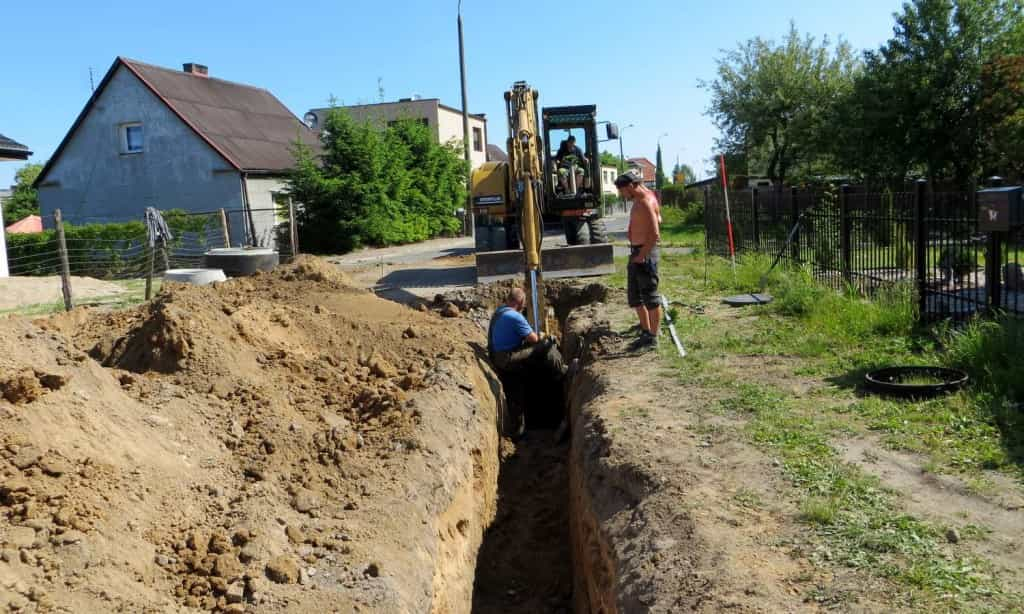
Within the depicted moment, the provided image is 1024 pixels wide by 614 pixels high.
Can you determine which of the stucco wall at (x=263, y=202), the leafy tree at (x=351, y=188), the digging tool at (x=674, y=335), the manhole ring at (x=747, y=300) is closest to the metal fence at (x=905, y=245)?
the manhole ring at (x=747, y=300)

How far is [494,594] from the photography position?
6297mm

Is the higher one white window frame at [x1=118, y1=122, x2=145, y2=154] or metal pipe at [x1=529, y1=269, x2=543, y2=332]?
white window frame at [x1=118, y1=122, x2=145, y2=154]

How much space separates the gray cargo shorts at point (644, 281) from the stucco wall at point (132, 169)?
A: 20768 mm

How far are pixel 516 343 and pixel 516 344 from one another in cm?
1

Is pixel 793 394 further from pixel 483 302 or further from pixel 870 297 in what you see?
pixel 483 302

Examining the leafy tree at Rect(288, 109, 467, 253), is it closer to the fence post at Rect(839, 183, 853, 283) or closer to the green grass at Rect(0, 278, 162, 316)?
the green grass at Rect(0, 278, 162, 316)

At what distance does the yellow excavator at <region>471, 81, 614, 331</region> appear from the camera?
13.1 m

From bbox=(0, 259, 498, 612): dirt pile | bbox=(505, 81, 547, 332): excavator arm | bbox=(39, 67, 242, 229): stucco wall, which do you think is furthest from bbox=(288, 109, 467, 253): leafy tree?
bbox=(0, 259, 498, 612): dirt pile

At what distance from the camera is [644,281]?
8477mm

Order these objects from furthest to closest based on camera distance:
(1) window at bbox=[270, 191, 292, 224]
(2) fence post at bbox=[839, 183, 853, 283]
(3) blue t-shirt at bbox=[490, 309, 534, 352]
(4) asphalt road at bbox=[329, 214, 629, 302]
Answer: (1) window at bbox=[270, 191, 292, 224]
(4) asphalt road at bbox=[329, 214, 629, 302]
(2) fence post at bbox=[839, 183, 853, 283]
(3) blue t-shirt at bbox=[490, 309, 534, 352]

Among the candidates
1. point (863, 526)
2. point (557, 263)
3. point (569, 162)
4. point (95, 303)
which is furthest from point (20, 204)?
point (863, 526)

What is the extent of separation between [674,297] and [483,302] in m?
3.17

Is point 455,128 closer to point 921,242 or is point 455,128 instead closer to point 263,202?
point 263,202

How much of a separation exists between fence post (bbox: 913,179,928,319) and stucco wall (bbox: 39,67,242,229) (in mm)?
22144
